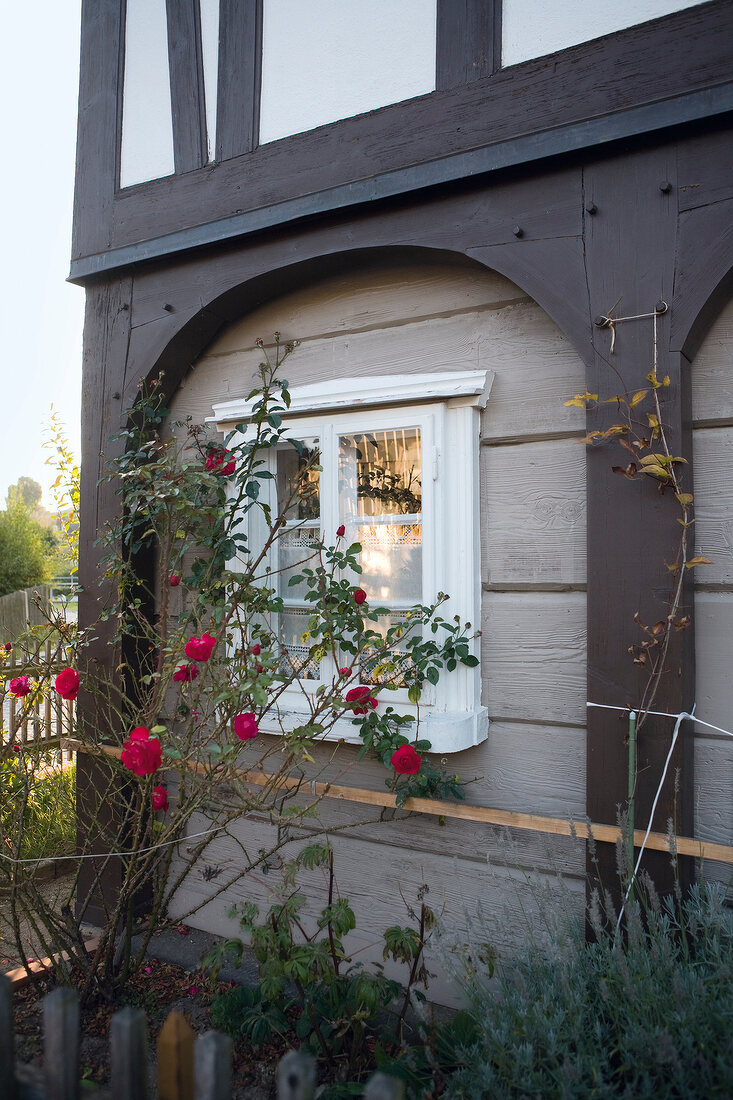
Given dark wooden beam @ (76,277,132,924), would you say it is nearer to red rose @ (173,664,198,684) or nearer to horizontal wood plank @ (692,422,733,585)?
red rose @ (173,664,198,684)

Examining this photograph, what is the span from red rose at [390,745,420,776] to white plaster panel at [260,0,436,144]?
2299 mm

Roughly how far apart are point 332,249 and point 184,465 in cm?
100

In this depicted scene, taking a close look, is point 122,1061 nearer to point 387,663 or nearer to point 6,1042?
point 6,1042

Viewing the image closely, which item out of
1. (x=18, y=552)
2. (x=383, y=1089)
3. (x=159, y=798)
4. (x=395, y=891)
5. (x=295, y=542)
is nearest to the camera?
(x=383, y=1089)

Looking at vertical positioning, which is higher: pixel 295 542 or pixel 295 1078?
pixel 295 542

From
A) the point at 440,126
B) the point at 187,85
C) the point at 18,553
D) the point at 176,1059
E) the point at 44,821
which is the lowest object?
the point at 44,821

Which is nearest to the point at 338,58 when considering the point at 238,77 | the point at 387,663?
the point at 238,77

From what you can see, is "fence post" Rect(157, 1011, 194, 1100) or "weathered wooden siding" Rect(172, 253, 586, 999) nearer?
"fence post" Rect(157, 1011, 194, 1100)

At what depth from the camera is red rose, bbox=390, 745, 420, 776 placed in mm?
2287

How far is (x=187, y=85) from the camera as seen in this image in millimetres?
3117

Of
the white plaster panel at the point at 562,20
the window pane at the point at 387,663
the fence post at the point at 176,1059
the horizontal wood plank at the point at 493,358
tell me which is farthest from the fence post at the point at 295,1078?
the white plaster panel at the point at 562,20

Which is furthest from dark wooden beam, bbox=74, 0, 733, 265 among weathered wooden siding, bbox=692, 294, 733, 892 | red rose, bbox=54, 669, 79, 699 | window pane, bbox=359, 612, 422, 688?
red rose, bbox=54, 669, 79, 699

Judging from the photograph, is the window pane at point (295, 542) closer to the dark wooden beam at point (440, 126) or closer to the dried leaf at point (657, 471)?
the dark wooden beam at point (440, 126)

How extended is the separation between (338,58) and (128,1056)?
3147 millimetres
